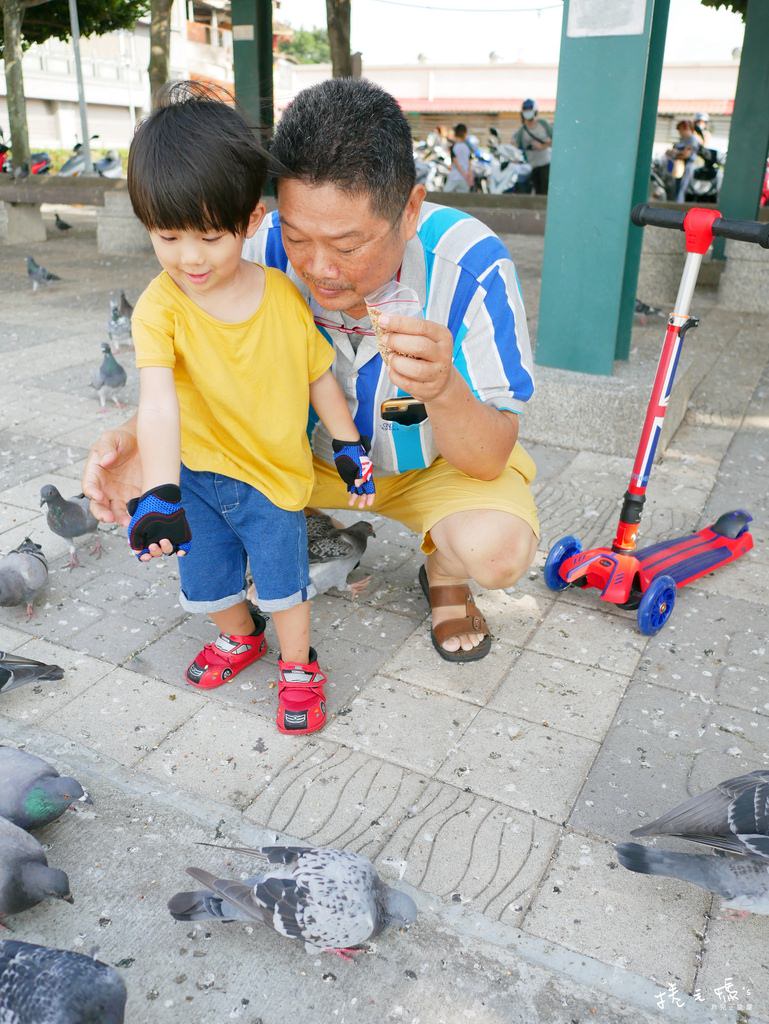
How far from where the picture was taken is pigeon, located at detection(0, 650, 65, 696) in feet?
7.91

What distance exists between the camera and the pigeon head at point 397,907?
5.73 ft

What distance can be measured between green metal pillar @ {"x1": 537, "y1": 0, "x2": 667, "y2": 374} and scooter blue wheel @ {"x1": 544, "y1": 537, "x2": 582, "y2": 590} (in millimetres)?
1827

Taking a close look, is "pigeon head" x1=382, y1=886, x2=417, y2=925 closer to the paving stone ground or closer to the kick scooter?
the paving stone ground

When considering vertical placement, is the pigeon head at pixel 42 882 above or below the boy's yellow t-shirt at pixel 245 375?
below

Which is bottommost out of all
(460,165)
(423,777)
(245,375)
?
(423,777)

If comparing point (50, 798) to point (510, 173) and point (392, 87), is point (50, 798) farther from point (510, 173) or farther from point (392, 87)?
point (392, 87)

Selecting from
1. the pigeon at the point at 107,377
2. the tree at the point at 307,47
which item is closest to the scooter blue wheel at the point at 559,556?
the pigeon at the point at 107,377

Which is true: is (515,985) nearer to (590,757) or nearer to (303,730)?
(590,757)

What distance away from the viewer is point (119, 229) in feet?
36.9

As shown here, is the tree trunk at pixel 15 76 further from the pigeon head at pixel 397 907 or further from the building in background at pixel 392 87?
the building in background at pixel 392 87

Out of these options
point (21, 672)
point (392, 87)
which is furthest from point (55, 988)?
point (392, 87)

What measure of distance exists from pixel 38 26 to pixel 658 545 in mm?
18748

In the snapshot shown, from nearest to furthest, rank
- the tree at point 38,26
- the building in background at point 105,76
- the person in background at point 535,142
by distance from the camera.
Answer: the tree at point 38,26 < the person in background at point 535,142 < the building in background at point 105,76

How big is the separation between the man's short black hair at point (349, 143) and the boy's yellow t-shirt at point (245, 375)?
373 mm
